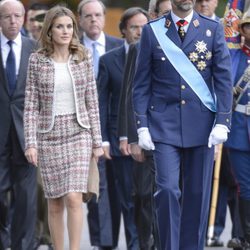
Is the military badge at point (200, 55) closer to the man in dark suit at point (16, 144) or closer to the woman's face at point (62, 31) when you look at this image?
the woman's face at point (62, 31)

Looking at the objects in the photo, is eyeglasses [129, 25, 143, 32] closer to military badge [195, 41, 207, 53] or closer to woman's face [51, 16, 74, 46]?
woman's face [51, 16, 74, 46]

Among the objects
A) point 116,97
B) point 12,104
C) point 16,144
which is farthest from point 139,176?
point 12,104

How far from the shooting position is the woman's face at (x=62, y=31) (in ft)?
35.3

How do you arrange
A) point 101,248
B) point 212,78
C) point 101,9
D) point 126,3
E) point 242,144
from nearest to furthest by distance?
point 212,78 → point 242,144 → point 101,248 → point 101,9 → point 126,3

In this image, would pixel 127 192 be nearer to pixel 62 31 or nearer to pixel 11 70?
pixel 11 70

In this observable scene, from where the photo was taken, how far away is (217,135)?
9812 millimetres

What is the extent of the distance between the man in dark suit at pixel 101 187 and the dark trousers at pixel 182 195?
2374mm

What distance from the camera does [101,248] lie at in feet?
40.9

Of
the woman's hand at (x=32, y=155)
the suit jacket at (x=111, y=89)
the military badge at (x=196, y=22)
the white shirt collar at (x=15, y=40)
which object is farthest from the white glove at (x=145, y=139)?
the suit jacket at (x=111, y=89)

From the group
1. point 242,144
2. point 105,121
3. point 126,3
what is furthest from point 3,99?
point 126,3

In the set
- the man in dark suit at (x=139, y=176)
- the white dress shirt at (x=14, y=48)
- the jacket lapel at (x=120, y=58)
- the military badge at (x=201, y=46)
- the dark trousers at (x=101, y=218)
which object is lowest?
the dark trousers at (x=101, y=218)

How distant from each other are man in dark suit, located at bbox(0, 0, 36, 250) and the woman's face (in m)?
1.04

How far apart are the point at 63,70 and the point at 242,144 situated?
1.76 metres

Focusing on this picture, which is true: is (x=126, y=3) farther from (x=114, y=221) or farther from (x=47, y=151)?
(x=47, y=151)
